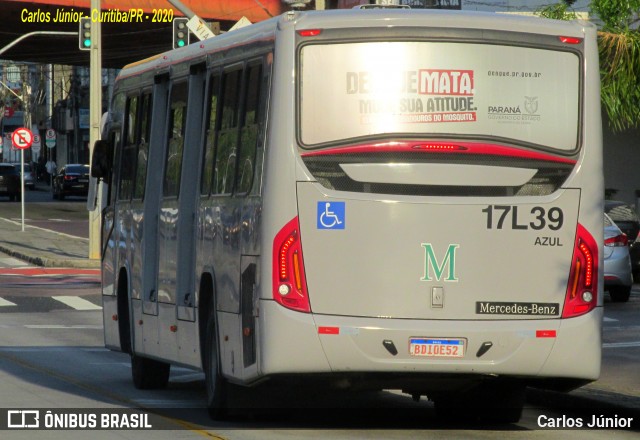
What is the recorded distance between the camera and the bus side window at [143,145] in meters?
14.5

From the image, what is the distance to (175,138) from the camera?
529 inches

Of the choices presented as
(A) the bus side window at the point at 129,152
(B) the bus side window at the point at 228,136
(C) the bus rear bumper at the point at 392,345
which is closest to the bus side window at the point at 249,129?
(B) the bus side window at the point at 228,136

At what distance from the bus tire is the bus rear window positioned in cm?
1485

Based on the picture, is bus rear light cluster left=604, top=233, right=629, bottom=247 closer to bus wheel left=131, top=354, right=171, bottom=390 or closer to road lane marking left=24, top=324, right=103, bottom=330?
road lane marking left=24, top=324, right=103, bottom=330

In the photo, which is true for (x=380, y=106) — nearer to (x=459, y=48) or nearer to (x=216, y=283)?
(x=459, y=48)

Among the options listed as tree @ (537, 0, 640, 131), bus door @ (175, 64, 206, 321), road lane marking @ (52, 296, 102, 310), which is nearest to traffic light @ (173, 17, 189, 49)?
road lane marking @ (52, 296, 102, 310)

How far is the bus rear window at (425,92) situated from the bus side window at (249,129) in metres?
0.56

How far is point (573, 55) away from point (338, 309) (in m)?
2.38

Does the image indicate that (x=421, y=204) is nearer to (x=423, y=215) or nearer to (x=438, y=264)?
(x=423, y=215)

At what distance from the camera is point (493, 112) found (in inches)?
428

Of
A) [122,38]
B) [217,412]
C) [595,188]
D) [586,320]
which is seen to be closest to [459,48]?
[595,188]

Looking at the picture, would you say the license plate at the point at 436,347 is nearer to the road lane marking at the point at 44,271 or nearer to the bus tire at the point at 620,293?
the bus tire at the point at 620,293

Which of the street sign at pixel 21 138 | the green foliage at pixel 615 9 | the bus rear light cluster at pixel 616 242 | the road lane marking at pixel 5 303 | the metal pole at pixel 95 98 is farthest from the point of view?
the street sign at pixel 21 138

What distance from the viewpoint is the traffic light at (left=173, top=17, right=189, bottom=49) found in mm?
32312
